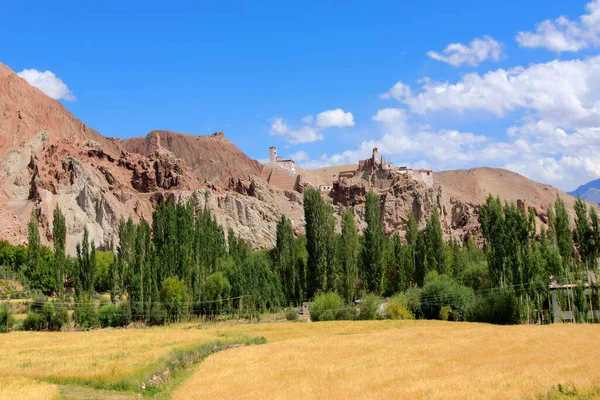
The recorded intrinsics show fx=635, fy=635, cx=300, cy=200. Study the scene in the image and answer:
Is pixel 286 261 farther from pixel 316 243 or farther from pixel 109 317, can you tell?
pixel 109 317

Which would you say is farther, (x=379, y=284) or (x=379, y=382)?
(x=379, y=284)

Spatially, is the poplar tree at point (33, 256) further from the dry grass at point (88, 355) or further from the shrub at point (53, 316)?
the dry grass at point (88, 355)

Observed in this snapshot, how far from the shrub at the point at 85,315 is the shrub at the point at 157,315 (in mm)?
4950

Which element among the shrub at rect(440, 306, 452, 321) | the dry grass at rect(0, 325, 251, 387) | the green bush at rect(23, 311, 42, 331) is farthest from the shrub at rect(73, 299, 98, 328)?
the shrub at rect(440, 306, 452, 321)

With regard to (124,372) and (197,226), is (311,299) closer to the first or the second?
(197,226)

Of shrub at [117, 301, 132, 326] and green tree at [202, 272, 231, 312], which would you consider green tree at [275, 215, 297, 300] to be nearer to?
green tree at [202, 272, 231, 312]

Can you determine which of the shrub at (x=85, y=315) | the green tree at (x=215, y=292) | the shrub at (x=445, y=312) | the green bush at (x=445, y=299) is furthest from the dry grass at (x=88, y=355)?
the green bush at (x=445, y=299)

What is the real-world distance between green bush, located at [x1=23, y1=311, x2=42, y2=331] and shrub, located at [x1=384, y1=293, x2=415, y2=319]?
30201mm

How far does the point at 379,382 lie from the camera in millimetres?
22609

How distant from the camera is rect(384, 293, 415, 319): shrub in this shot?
5544cm

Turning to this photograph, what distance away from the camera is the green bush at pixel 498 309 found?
160 feet

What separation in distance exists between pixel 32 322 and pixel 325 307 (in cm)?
2573

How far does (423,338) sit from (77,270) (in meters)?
36.7

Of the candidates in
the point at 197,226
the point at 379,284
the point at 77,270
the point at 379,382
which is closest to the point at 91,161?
the point at 197,226
